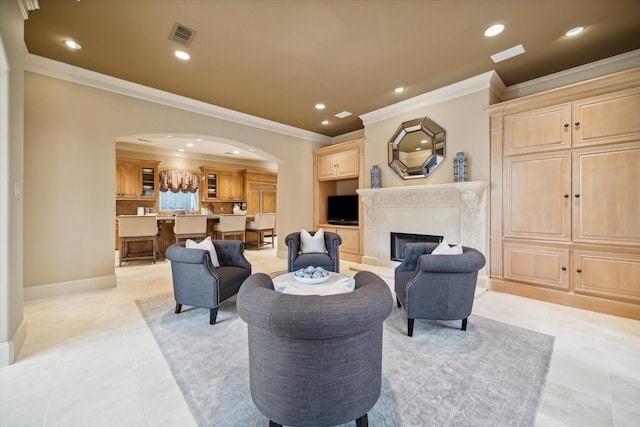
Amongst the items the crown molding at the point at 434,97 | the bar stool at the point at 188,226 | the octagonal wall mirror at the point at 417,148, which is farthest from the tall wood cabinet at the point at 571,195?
the bar stool at the point at 188,226

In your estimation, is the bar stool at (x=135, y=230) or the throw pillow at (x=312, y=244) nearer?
the throw pillow at (x=312, y=244)

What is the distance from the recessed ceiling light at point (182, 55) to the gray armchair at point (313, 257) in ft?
8.46

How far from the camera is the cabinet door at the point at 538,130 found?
3.25m

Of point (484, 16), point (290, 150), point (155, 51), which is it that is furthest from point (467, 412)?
point (290, 150)

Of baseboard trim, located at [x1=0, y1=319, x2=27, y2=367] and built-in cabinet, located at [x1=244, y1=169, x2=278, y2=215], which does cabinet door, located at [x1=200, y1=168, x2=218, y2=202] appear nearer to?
built-in cabinet, located at [x1=244, y1=169, x2=278, y2=215]

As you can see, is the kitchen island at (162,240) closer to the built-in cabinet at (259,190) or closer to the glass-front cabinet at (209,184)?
the glass-front cabinet at (209,184)

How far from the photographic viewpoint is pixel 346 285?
6.20 feet

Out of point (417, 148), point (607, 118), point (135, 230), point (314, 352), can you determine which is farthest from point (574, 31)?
point (135, 230)

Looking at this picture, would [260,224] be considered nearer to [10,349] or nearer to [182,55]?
[182,55]

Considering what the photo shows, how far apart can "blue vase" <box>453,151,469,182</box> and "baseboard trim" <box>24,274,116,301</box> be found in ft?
17.2

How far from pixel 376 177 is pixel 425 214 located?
3.77ft

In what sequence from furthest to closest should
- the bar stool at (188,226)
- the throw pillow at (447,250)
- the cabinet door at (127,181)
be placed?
1. the cabinet door at (127,181)
2. the bar stool at (188,226)
3. the throw pillow at (447,250)

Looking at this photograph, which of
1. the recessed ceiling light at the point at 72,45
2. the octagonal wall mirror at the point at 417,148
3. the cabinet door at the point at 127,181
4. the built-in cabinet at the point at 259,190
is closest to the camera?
the recessed ceiling light at the point at 72,45

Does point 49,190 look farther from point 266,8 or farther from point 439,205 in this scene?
point 439,205
